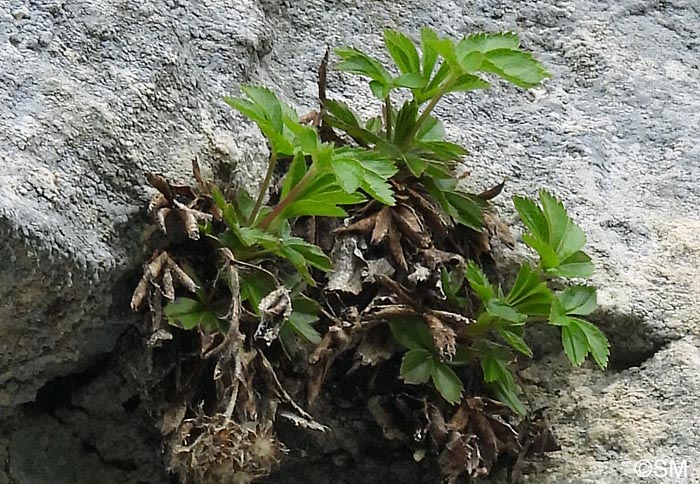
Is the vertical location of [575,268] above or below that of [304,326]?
above

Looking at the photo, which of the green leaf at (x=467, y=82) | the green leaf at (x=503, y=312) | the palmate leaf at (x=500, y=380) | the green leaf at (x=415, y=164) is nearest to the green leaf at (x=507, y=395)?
the palmate leaf at (x=500, y=380)

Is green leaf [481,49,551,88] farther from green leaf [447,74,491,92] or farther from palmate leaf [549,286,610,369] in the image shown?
palmate leaf [549,286,610,369]

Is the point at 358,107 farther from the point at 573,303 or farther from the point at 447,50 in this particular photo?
the point at 573,303

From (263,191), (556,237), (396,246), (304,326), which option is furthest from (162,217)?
(556,237)

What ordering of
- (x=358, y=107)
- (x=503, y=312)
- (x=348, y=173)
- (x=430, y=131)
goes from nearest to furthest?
(x=348, y=173), (x=503, y=312), (x=430, y=131), (x=358, y=107)

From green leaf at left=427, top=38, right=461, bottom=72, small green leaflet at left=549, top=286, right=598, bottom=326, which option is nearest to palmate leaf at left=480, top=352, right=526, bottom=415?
small green leaflet at left=549, top=286, right=598, bottom=326
